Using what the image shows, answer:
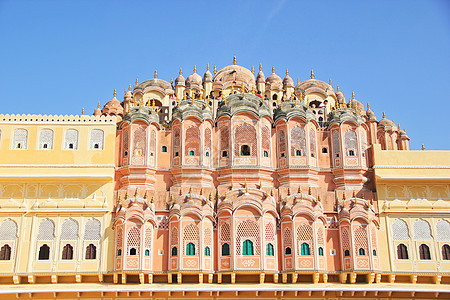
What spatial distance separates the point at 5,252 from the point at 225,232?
10225mm

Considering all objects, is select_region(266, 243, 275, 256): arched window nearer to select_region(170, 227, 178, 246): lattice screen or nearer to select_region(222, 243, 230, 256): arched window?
select_region(222, 243, 230, 256): arched window

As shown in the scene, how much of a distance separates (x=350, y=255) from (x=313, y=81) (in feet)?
47.6

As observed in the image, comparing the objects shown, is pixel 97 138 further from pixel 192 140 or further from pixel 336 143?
pixel 336 143

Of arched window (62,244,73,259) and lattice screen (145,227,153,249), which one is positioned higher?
lattice screen (145,227,153,249)

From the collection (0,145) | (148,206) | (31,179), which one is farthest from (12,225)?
(148,206)

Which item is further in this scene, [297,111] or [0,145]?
[297,111]

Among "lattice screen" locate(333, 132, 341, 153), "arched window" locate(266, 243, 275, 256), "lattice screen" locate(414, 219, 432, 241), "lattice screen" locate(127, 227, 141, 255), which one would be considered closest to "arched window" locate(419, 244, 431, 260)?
"lattice screen" locate(414, 219, 432, 241)

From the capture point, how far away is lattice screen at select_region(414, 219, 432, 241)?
26.3m

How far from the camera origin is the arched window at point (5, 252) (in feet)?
82.6

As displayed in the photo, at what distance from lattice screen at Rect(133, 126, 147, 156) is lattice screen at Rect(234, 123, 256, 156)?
466cm

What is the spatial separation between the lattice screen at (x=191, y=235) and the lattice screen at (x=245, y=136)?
4780 millimetres

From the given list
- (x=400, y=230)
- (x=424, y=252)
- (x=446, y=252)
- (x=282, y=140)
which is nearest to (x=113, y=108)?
(x=282, y=140)

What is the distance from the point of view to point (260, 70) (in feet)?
126

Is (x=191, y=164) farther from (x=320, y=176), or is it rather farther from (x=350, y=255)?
(x=350, y=255)
